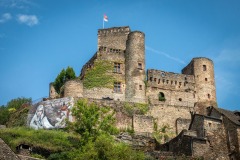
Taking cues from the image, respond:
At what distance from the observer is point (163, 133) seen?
55281 millimetres

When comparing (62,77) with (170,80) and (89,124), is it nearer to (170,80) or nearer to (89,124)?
(170,80)

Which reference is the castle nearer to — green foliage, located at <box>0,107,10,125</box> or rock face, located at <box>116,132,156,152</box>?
rock face, located at <box>116,132,156,152</box>

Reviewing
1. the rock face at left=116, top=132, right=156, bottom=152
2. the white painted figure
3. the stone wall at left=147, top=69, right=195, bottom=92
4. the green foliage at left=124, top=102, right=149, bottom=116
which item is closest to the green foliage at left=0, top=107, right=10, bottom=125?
the white painted figure

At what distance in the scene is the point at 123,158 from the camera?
1451 inches

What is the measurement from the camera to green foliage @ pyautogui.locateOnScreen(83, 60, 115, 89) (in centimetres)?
5944

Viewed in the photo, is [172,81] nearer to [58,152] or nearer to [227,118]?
[227,118]

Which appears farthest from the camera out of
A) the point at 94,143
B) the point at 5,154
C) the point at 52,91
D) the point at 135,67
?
the point at 52,91

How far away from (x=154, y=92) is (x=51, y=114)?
14993 mm

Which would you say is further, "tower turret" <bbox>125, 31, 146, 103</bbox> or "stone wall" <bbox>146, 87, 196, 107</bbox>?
"stone wall" <bbox>146, 87, 196, 107</bbox>

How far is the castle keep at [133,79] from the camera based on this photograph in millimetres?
59438

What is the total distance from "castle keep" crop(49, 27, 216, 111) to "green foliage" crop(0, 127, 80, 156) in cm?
939

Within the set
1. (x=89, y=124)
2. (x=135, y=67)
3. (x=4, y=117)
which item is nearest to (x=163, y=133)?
(x=135, y=67)

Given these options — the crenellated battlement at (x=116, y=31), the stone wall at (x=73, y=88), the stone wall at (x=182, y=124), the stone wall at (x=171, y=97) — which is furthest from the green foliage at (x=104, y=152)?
the crenellated battlement at (x=116, y=31)

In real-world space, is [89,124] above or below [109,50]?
below
